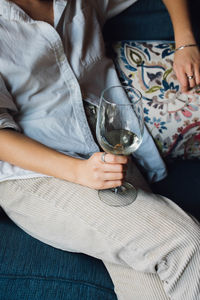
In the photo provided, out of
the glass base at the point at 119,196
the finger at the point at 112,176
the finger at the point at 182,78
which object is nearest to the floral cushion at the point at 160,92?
the finger at the point at 182,78

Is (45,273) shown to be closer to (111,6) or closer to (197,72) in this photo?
(197,72)

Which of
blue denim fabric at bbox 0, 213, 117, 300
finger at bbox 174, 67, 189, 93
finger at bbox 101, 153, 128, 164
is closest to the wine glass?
finger at bbox 101, 153, 128, 164

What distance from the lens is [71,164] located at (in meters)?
0.67

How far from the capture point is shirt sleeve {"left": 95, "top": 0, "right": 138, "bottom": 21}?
911 millimetres

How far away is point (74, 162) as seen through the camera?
0.67 metres

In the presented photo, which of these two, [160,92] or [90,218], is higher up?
[160,92]

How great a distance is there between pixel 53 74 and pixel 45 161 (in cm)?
22

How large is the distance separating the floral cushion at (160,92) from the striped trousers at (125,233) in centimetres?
26

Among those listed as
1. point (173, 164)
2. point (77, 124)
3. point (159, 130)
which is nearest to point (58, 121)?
point (77, 124)

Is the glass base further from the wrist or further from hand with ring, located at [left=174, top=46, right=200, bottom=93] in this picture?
the wrist

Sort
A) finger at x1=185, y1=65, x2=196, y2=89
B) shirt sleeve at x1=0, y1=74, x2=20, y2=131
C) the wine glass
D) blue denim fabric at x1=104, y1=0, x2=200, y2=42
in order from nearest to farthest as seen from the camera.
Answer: the wine glass, shirt sleeve at x1=0, y1=74, x2=20, y2=131, finger at x1=185, y1=65, x2=196, y2=89, blue denim fabric at x1=104, y1=0, x2=200, y2=42

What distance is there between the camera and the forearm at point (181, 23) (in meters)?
0.89

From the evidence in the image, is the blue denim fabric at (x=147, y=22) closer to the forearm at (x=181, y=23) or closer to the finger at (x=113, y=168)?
the forearm at (x=181, y=23)

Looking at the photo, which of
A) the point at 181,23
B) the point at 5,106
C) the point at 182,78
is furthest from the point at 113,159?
the point at 181,23
